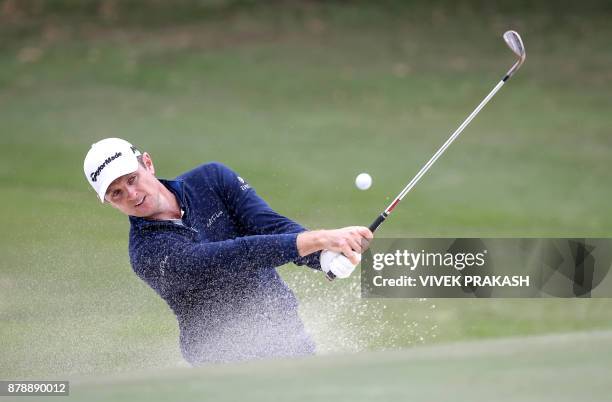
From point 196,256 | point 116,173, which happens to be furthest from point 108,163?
point 196,256

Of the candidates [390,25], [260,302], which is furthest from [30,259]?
[390,25]

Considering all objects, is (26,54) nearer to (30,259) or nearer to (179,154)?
(179,154)

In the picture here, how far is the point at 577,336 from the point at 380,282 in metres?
1.57

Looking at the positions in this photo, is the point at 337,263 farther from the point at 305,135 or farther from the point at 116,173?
the point at 305,135

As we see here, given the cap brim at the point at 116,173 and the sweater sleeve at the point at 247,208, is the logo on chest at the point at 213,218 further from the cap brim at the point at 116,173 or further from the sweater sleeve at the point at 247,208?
the cap brim at the point at 116,173

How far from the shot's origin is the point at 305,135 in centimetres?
1288

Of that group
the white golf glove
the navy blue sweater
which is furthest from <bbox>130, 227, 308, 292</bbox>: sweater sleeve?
the white golf glove

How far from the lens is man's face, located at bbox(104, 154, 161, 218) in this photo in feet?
15.2

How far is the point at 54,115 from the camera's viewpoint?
13203 millimetres

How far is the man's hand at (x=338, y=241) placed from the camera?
4344 mm

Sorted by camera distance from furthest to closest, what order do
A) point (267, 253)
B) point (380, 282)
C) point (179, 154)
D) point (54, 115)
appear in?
point (54, 115), point (179, 154), point (380, 282), point (267, 253)

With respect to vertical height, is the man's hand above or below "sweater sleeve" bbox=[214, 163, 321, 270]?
below

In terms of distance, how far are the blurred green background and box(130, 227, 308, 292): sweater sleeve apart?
155 cm

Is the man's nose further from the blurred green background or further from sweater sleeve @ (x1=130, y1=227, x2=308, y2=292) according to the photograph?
the blurred green background
